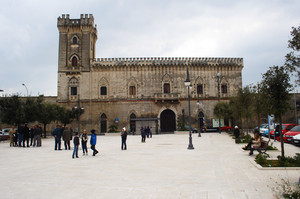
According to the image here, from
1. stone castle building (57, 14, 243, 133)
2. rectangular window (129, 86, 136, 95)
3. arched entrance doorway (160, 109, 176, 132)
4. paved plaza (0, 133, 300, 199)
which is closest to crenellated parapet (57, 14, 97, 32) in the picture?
stone castle building (57, 14, 243, 133)

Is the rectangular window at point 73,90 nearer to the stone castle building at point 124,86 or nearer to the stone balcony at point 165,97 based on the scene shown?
the stone castle building at point 124,86

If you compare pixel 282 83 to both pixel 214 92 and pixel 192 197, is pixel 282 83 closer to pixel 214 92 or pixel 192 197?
pixel 192 197

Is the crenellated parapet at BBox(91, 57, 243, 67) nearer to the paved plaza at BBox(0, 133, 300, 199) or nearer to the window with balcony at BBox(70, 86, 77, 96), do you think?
the window with balcony at BBox(70, 86, 77, 96)

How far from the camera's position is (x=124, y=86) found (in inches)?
1583

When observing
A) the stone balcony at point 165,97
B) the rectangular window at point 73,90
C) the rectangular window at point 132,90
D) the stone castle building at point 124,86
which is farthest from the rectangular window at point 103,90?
the stone balcony at point 165,97

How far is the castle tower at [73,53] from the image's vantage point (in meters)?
40.0

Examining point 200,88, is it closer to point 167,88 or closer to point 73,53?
point 167,88

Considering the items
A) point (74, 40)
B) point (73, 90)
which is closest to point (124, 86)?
point (73, 90)

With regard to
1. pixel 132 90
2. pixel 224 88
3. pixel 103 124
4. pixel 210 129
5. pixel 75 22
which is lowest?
pixel 210 129

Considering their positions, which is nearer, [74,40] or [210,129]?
[210,129]

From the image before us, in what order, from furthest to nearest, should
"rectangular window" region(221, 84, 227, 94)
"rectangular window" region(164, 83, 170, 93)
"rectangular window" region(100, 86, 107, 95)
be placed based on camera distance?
1. "rectangular window" region(221, 84, 227, 94)
2. "rectangular window" region(164, 83, 170, 93)
3. "rectangular window" region(100, 86, 107, 95)

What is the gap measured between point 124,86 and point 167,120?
8089 mm

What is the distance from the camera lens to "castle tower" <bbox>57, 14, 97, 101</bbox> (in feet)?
131

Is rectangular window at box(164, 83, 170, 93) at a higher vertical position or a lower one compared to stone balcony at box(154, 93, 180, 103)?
higher
